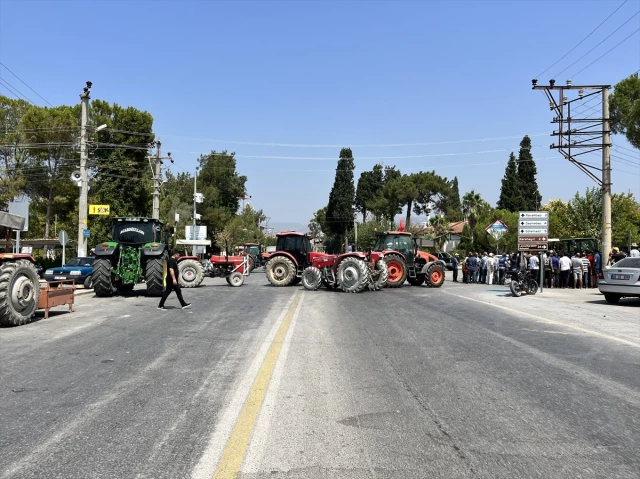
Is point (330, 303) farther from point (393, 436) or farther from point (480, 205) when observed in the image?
point (480, 205)

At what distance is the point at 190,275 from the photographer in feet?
81.9

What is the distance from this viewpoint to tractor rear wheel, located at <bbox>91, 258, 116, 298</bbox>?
18.4 metres

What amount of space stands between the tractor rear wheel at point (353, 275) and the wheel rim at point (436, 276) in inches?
203

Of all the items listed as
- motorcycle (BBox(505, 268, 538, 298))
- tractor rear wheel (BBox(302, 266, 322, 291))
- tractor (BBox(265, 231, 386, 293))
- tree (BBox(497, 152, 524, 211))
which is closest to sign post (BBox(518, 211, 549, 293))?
motorcycle (BBox(505, 268, 538, 298))

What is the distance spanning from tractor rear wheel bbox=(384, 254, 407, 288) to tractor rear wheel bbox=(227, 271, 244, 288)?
6735 millimetres

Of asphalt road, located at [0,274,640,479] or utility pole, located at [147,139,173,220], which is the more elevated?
utility pole, located at [147,139,173,220]

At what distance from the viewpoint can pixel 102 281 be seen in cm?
1842

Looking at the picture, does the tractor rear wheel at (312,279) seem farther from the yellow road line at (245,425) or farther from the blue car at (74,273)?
the yellow road line at (245,425)

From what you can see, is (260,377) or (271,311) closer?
(260,377)

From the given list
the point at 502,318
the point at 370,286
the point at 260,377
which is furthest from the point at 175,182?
the point at 260,377

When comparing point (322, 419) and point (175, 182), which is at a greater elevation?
point (175, 182)

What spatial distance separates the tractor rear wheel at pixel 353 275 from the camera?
2094 centimetres

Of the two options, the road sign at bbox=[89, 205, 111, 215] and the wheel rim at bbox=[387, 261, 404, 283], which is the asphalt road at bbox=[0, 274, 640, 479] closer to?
the wheel rim at bbox=[387, 261, 404, 283]

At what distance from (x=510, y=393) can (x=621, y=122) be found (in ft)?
80.7
